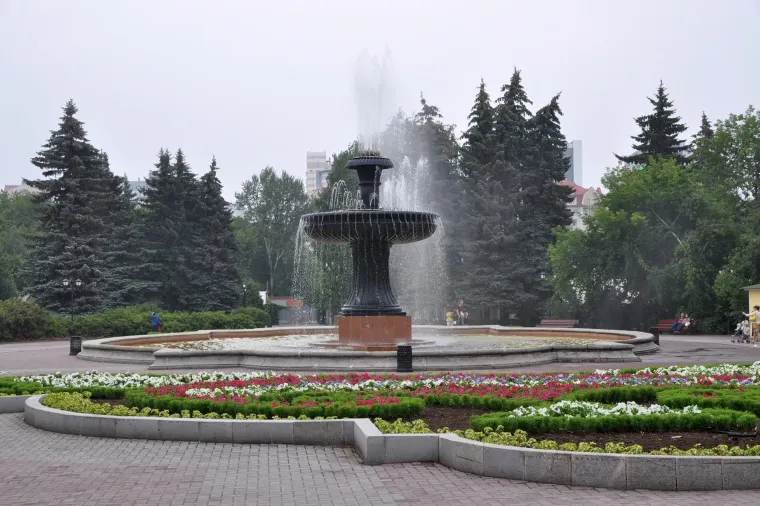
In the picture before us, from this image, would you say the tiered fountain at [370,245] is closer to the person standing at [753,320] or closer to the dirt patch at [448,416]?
the dirt patch at [448,416]

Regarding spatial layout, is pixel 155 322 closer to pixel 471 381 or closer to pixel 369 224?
pixel 369 224

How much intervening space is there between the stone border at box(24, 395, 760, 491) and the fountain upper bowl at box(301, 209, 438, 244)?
11108mm

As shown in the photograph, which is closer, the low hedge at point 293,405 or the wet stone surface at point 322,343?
the low hedge at point 293,405

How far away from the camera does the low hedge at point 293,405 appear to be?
1045 centimetres

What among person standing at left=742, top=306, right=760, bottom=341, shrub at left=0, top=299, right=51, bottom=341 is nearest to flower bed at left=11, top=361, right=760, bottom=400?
person standing at left=742, top=306, right=760, bottom=341

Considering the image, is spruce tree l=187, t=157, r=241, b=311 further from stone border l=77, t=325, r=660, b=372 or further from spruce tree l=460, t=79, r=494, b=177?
stone border l=77, t=325, r=660, b=372

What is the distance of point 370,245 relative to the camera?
2303 cm

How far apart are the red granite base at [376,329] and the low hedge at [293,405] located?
10496mm

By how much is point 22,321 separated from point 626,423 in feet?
97.8

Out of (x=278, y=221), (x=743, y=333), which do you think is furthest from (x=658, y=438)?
(x=278, y=221)

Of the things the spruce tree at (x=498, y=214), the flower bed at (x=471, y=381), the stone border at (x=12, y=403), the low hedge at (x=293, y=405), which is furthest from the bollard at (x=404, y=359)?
the spruce tree at (x=498, y=214)

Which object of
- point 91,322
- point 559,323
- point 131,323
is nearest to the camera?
point 91,322

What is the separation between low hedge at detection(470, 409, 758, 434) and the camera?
9180mm

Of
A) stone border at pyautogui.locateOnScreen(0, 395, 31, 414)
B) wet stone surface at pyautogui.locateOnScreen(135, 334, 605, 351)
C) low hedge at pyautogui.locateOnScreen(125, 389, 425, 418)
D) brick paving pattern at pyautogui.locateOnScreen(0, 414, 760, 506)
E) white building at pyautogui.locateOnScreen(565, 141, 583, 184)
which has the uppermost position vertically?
white building at pyautogui.locateOnScreen(565, 141, 583, 184)
